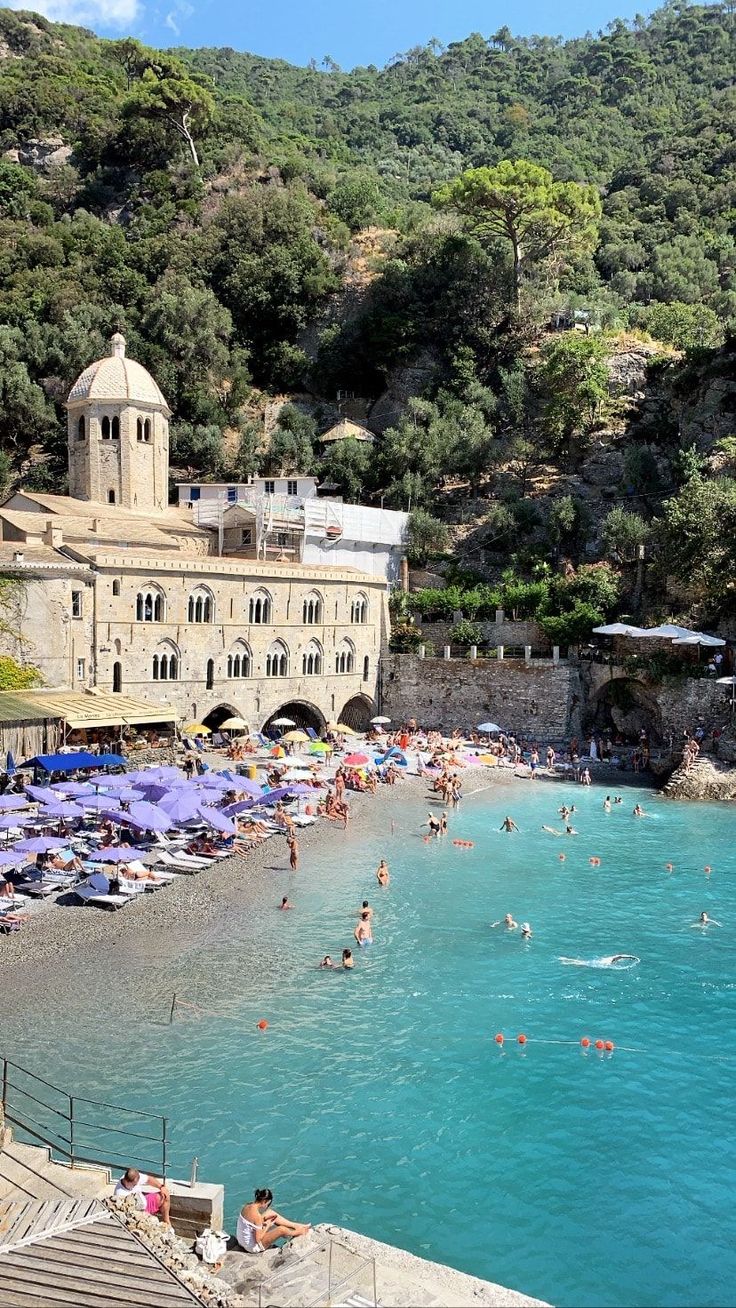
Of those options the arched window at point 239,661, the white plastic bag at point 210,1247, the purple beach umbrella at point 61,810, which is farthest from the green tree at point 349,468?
the white plastic bag at point 210,1247

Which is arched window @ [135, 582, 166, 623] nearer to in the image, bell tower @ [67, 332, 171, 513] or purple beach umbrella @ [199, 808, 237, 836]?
bell tower @ [67, 332, 171, 513]

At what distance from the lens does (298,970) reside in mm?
19984

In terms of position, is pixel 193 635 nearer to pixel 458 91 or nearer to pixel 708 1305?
pixel 708 1305

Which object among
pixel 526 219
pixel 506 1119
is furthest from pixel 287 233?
pixel 506 1119

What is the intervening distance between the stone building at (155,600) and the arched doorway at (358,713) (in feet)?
0.26

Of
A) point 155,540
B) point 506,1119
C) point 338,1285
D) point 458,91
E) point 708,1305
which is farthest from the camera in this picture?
point 458,91

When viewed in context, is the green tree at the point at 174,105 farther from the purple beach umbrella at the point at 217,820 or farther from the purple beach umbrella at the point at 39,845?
the purple beach umbrella at the point at 39,845

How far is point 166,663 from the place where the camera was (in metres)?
38.2

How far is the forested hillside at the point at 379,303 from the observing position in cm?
5647

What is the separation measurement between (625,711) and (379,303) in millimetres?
40785

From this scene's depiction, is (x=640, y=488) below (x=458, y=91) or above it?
below

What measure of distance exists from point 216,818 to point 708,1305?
18.2m

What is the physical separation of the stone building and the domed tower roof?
7 centimetres

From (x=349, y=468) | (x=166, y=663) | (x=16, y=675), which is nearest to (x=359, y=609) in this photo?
(x=166, y=663)
